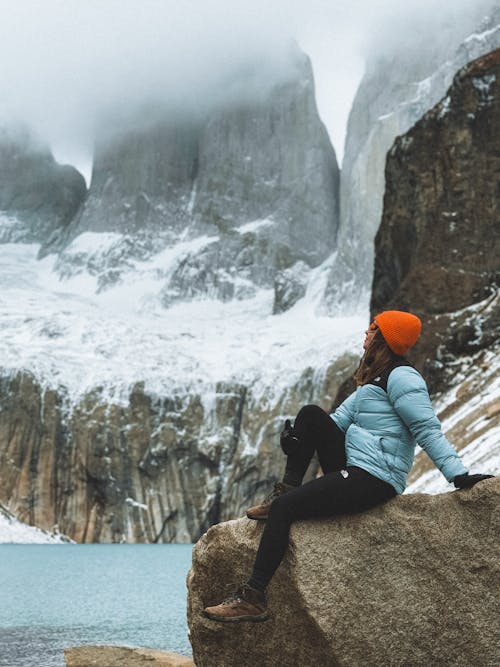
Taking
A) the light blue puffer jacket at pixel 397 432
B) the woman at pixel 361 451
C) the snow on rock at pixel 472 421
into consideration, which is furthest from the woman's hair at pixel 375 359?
the snow on rock at pixel 472 421

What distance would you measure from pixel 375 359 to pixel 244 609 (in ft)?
7.27

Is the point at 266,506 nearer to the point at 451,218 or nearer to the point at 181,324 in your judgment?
the point at 451,218

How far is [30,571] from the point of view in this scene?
129 ft

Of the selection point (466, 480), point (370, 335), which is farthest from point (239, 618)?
point (370, 335)

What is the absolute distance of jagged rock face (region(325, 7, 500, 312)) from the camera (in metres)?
122

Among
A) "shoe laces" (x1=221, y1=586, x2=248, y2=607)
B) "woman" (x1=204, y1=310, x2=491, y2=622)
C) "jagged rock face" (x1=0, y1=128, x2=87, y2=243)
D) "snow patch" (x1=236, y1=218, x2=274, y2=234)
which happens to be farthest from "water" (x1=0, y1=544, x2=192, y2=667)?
"jagged rock face" (x1=0, y1=128, x2=87, y2=243)

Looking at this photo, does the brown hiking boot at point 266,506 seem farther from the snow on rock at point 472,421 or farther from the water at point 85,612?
the snow on rock at point 472,421

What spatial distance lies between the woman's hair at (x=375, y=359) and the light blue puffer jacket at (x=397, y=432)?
0.46 ft

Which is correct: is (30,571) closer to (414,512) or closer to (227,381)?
(414,512)

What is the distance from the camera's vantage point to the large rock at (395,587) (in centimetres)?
690

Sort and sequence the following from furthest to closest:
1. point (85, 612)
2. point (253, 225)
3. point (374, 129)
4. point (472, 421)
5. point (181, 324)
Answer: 1. point (253, 225)
2. point (181, 324)
3. point (374, 129)
4. point (472, 421)
5. point (85, 612)

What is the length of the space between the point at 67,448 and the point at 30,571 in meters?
64.4

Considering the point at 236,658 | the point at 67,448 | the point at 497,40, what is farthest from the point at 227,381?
the point at 236,658

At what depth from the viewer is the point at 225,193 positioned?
166 metres
